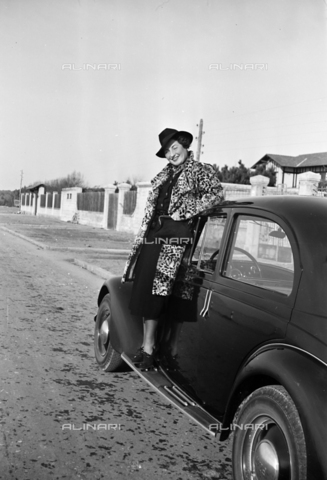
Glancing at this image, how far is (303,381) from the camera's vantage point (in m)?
2.09

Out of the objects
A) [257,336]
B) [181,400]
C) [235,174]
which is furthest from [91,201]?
[257,336]

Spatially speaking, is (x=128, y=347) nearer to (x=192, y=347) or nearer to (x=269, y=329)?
(x=192, y=347)

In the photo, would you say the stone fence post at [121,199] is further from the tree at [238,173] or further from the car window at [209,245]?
the car window at [209,245]

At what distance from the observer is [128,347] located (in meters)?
3.90

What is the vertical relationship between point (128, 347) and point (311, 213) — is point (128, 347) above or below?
below

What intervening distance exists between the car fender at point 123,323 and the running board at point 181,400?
0.14 meters

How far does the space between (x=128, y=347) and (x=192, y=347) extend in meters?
0.87

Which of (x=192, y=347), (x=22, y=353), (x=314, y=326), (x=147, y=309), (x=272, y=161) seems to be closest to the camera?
(x=314, y=326)

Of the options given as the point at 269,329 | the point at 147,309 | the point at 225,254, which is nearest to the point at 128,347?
the point at 147,309

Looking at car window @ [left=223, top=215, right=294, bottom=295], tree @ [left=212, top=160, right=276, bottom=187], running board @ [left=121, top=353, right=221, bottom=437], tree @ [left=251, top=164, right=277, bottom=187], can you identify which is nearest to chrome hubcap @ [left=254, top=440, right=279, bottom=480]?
running board @ [left=121, top=353, right=221, bottom=437]

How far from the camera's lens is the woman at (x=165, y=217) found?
3564 millimetres

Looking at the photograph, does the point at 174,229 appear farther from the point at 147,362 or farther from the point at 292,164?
the point at 292,164

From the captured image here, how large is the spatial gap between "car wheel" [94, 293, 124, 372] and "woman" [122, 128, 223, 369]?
65 centimetres

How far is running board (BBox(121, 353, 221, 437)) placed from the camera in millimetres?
2730
